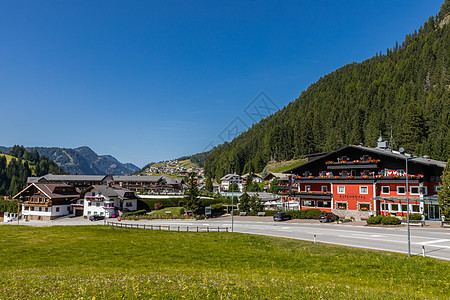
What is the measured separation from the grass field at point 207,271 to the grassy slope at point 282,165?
411ft

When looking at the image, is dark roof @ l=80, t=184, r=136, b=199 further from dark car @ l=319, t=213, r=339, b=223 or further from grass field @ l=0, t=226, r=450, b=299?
dark car @ l=319, t=213, r=339, b=223

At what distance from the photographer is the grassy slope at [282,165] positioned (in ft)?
505

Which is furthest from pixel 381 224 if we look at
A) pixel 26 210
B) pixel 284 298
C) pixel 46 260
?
pixel 26 210

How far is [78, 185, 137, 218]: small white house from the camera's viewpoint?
8088 centimetres

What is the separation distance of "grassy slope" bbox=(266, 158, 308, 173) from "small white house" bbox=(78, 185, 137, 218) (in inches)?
3566

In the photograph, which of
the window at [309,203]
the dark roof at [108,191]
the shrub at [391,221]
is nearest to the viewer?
the shrub at [391,221]

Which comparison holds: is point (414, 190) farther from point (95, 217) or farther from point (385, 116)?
point (385, 116)

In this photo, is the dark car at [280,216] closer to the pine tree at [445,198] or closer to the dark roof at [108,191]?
the pine tree at [445,198]

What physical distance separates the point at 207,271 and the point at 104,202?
73.1 meters

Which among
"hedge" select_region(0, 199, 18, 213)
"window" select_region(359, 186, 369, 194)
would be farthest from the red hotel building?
"hedge" select_region(0, 199, 18, 213)

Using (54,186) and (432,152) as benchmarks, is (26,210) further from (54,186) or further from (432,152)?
(432,152)

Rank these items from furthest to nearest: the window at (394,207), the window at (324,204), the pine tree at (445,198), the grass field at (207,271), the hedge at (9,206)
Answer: the hedge at (9,206) < the window at (324,204) < the window at (394,207) < the pine tree at (445,198) < the grass field at (207,271)

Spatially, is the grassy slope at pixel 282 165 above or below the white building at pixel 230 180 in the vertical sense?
above

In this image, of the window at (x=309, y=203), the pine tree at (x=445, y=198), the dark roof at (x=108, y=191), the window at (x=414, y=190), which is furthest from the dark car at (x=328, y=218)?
the dark roof at (x=108, y=191)
